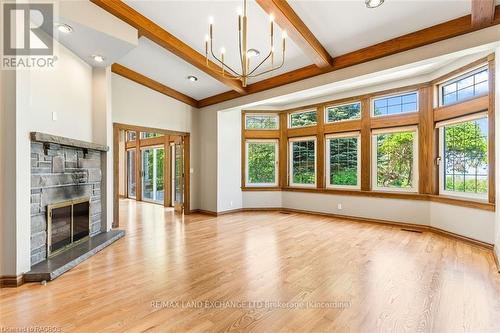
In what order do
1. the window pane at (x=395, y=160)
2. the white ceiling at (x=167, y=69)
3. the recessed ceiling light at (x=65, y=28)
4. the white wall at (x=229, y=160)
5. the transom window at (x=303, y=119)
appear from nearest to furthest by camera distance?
the recessed ceiling light at (x=65, y=28) → the white ceiling at (x=167, y=69) → the window pane at (x=395, y=160) → the white wall at (x=229, y=160) → the transom window at (x=303, y=119)

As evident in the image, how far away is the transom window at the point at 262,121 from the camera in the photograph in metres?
6.91

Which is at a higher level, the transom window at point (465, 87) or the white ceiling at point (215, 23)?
the white ceiling at point (215, 23)

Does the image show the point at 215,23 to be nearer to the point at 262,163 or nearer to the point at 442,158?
the point at 262,163

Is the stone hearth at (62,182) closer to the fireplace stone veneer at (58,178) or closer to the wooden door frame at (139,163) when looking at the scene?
the fireplace stone veneer at (58,178)

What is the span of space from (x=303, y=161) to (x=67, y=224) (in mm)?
5167

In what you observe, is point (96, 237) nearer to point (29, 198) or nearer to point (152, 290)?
point (29, 198)

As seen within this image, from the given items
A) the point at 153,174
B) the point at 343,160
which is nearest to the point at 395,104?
the point at 343,160

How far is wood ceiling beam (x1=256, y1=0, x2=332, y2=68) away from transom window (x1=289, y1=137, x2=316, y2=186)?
106 inches

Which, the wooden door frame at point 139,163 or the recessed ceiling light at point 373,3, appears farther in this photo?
the wooden door frame at point 139,163

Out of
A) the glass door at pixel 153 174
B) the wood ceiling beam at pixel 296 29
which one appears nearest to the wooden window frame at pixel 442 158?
the wood ceiling beam at pixel 296 29

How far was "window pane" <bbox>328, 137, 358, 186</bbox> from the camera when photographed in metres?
5.82

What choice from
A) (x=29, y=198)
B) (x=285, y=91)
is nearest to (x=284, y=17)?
(x=285, y=91)

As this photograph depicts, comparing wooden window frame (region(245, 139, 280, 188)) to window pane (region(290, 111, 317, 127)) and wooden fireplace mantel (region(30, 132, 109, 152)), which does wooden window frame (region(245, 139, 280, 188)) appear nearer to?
window pane (region(290, 111, 317, 127))

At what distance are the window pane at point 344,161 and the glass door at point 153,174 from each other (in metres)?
5.33
